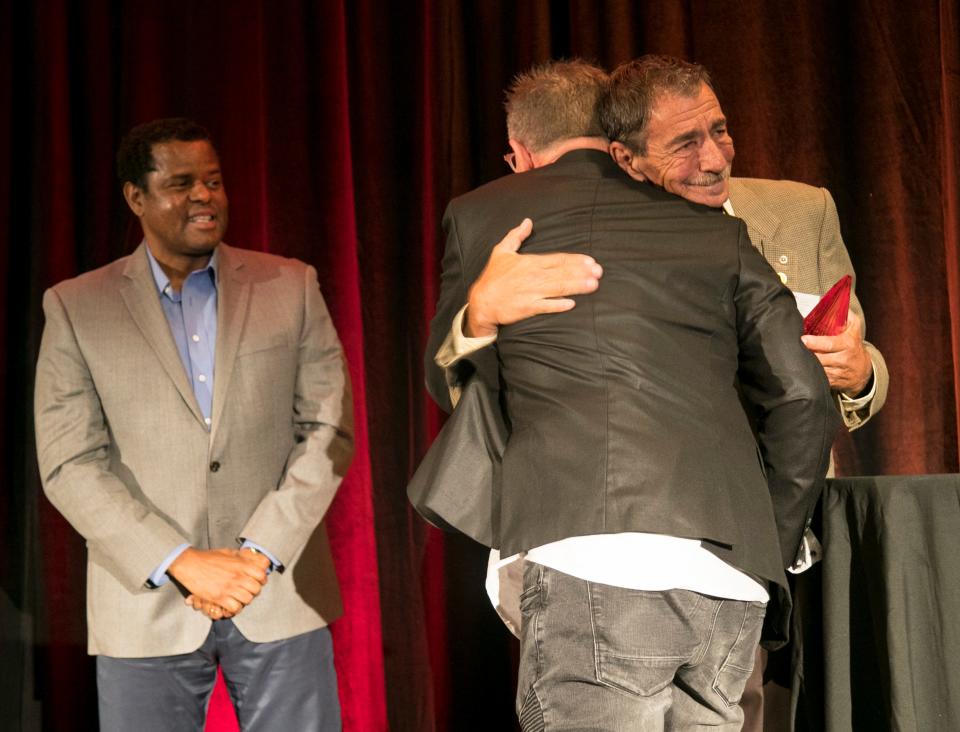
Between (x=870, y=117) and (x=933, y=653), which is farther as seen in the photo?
(x=870, y=117)

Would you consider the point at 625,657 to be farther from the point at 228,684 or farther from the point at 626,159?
the point at 228,684

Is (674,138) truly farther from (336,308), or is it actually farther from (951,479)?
(336,308)

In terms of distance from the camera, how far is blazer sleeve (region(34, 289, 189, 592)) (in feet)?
7.85

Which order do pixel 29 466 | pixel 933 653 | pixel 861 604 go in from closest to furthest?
pixel 933 653, pixel 861 604, pixel 29 466

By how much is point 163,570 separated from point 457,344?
3.05 ft

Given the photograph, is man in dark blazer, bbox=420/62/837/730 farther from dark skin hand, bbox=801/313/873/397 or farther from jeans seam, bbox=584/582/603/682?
dark skin hand, bbox=801/313/873/397

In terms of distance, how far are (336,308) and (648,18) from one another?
51.0 inches

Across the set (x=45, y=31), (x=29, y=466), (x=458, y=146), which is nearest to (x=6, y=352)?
(x=29, y=466)

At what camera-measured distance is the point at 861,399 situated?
213cm

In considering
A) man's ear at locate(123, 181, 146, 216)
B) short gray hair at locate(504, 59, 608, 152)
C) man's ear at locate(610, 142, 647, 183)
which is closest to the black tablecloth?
man's ear at locate(610, 142, 647, 183)

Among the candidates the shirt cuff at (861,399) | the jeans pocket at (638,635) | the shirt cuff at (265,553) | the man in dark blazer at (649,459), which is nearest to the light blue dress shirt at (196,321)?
the shirt cuff at (265,553)

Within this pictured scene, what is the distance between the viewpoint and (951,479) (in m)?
1.78

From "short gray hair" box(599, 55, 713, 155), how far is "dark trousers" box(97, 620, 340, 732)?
1305 millimetres

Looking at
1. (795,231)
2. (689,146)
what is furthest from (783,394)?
(795,231)
